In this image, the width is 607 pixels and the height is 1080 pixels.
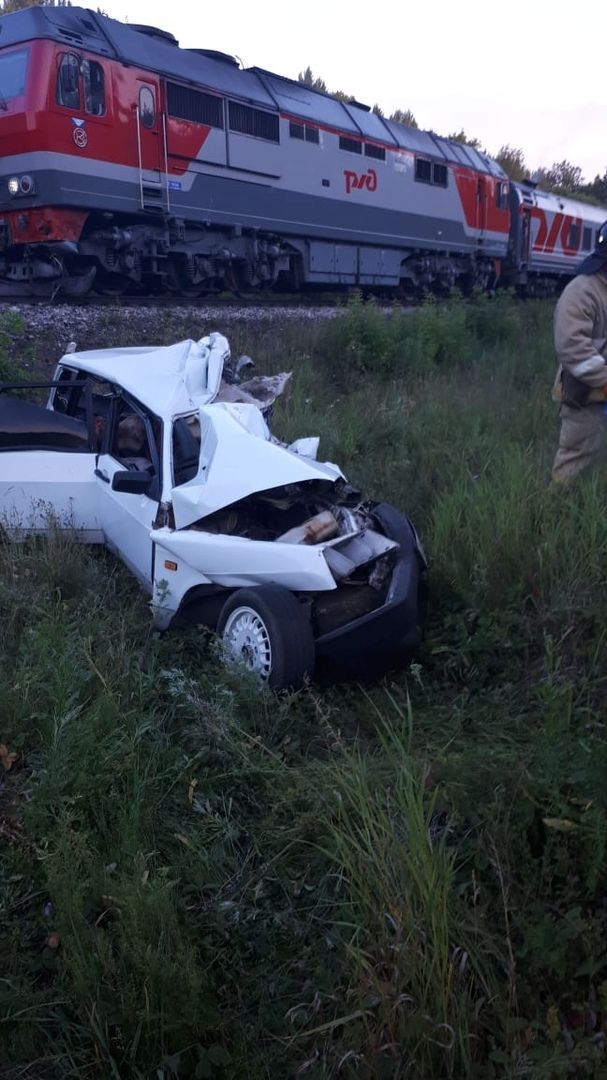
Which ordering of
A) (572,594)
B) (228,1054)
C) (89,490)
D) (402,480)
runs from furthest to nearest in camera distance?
(402,480) → (89,490) → (572,594) → (228,1054)

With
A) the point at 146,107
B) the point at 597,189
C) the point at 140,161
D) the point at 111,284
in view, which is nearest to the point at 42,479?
the point at 140,161

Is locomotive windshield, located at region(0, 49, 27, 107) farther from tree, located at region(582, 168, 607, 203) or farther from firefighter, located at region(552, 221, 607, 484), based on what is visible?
tree, located at region(582, 168, 607, 203)

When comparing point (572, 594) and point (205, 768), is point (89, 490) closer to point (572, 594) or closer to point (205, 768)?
point (205, 768)

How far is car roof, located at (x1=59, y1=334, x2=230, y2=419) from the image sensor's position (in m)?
5.17

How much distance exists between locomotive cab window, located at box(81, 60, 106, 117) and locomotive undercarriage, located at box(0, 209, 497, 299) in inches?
50.7

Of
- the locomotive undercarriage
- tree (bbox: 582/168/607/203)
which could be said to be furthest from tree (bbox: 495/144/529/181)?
the locomotive undercarriage

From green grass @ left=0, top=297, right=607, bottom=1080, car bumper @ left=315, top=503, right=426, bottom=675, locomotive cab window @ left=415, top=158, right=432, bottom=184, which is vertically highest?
locomotive cab window @ left=415, top=158, right=432, bottom=184

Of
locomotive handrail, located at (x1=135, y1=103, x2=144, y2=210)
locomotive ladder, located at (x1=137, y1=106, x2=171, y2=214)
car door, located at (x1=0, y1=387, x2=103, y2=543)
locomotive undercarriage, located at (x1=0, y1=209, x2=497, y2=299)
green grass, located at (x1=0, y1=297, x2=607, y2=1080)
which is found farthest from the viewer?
locomotive ladder, located at (x1=137, y1=106, x2=171, y2=214)

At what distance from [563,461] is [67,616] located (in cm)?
322

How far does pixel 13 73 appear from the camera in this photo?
35.6 ft

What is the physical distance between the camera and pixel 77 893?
267 cm

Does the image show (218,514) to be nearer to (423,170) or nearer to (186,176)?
(186,176)

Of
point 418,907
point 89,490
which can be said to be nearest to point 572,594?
point 418,907

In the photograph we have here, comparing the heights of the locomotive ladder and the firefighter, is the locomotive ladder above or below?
above
